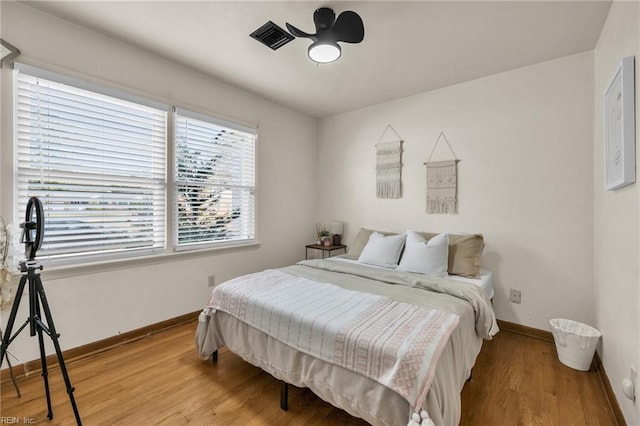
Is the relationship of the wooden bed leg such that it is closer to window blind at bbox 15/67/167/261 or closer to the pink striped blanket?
the pink striped blanket

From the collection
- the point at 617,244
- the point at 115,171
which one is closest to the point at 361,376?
the point at 617,244

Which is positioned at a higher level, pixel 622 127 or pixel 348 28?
pixel 348 28

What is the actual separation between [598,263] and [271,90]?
358cm

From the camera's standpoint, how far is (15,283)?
200 cm

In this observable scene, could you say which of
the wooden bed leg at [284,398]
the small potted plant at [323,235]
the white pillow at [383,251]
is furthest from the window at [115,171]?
the wooden bed leg at [284,398]

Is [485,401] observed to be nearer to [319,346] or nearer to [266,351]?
[319,346]

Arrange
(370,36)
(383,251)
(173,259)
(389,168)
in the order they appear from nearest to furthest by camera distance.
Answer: (370,36), (173,259), (383,251), (389,168)

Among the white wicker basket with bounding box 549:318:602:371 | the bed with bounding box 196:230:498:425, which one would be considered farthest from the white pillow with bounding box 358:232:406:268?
the white wicker basket with bounding box 549:318:602:371

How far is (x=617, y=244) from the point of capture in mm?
1717

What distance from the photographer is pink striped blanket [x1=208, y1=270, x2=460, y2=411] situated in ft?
4.11

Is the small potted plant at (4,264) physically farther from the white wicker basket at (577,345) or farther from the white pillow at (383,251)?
the white wicker basket at (577,345)

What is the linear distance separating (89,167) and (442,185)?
341cm

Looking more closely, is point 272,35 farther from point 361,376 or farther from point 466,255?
point 466,255

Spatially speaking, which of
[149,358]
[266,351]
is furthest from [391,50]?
[149,358]
